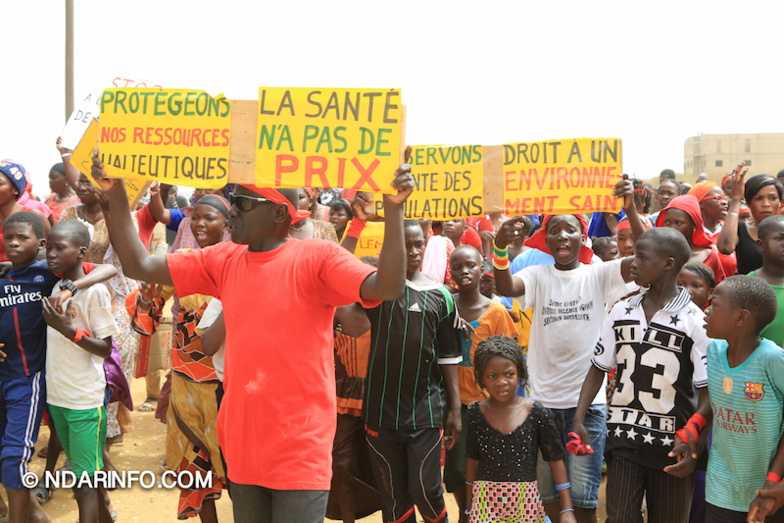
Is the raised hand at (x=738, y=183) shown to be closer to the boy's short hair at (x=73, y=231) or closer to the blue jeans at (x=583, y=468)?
the blue jeans at (x=583, y=468)

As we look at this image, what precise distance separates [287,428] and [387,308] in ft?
5.52

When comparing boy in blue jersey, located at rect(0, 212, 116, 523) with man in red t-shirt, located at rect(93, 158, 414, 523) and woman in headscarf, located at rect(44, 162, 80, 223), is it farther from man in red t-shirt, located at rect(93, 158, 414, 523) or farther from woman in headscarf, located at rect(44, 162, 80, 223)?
woman in headscarf, located at rect(44, 162, 80, 223)

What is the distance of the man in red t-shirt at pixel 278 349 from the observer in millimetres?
2850

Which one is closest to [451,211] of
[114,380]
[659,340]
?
[659,340]

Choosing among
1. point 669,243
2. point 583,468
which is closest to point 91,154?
point 669,243

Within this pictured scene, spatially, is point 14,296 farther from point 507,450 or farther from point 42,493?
point 507,450

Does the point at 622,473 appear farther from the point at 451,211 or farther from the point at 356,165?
the point at 356,165

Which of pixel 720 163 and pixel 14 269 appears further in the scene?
pixel 720 163

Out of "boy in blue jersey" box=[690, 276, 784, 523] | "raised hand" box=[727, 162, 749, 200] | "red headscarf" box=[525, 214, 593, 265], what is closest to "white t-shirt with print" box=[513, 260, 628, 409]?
"red headscarf" box=[525, 214, 593, 265]

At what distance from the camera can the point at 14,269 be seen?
502cm

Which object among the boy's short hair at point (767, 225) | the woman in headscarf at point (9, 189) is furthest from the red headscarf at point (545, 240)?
the woman in headscarf at point (9, 189)

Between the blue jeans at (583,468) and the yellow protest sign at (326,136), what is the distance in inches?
90.3

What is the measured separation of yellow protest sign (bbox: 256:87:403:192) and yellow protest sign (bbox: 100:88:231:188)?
30 centimetres

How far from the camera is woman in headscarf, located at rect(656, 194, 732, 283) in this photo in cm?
542
